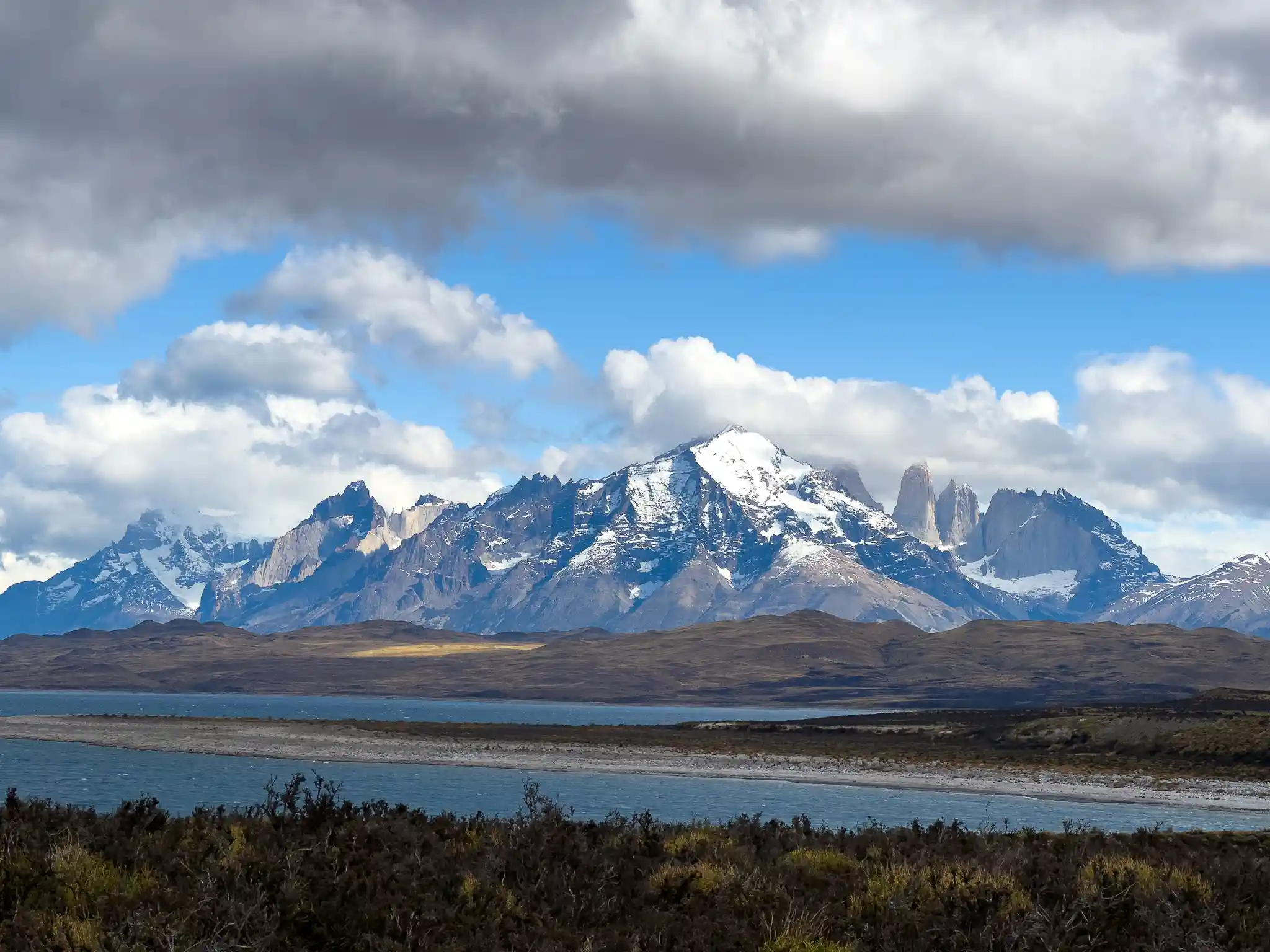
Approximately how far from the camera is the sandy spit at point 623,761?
7444cm

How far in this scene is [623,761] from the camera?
320 feet

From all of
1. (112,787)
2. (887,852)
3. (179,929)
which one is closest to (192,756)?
(112,787)

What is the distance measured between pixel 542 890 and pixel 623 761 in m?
80.0

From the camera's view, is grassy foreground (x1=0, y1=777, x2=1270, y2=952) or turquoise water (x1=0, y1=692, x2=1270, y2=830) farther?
turquoise water (x1=0, y1=692, x2=1270, y2=830)

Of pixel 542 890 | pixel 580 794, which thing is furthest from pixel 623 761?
pixel 542 890

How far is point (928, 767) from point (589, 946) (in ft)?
261

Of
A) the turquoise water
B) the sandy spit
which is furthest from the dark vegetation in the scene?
the turquoise water

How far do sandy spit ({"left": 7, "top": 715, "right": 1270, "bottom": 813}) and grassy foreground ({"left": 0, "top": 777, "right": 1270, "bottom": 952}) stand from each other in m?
50.6

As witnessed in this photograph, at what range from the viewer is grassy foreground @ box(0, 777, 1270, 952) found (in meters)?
16.6

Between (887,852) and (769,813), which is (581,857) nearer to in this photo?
(887,852)

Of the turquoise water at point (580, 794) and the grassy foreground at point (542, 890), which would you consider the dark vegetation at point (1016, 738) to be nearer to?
the turquoise water at point (580, 794)

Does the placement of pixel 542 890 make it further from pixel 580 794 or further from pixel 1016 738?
pixel 1016 738

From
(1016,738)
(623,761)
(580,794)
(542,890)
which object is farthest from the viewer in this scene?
(1016,738)

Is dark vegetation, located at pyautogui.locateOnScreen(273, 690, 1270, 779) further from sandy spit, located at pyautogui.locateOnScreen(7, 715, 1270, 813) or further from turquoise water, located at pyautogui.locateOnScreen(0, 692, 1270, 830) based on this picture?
turquoise water, located at pyautogui.locateOnScreen(0, 692, 1270, 830)
